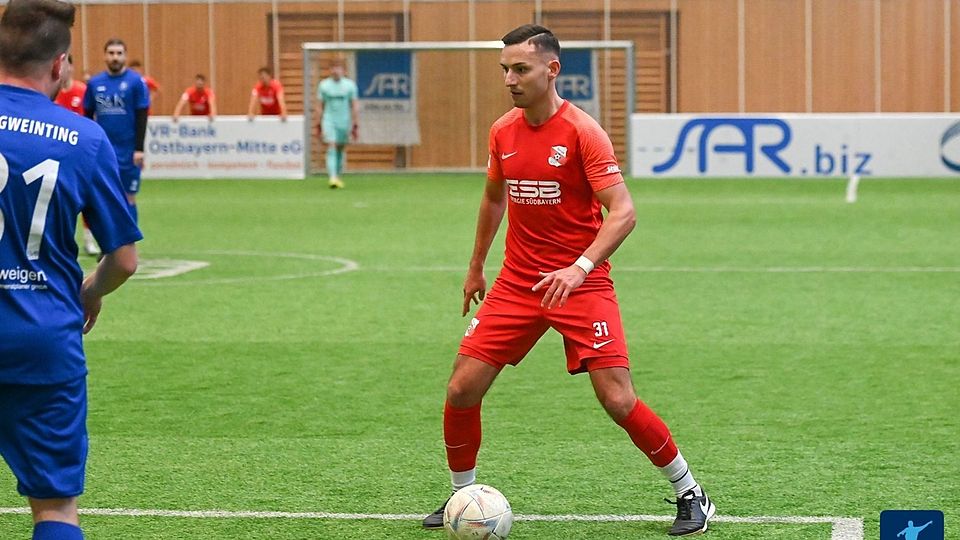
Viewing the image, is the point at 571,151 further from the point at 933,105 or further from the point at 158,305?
the point at 933,105

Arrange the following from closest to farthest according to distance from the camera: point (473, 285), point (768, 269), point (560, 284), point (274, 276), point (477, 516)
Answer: point (560, 284)
point (477, 516)
point (473, 285)
point (274, 276)
point (768, 269)

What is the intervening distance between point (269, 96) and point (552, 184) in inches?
1033

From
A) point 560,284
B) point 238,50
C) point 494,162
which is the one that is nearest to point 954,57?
point 238,50

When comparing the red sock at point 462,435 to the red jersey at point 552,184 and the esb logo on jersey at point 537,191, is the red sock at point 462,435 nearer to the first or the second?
the red jersey at point 552,184

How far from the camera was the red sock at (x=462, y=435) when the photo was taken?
5867 millimetres

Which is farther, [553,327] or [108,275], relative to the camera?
[553,327]

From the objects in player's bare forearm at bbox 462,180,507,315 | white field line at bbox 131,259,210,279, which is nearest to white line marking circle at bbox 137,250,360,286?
white field line at bbox 131,259,210,279

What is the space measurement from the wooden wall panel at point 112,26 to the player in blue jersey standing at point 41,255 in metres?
33.7

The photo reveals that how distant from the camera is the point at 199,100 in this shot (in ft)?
104

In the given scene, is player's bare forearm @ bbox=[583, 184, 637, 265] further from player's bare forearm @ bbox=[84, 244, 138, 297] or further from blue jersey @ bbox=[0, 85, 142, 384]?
blue jersey @ bbox=[0, 85, 142, 384]

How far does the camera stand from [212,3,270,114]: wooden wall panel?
36.6m

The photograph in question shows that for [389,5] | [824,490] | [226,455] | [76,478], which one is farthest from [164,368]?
[389,5]

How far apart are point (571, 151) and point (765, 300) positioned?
7188 millimetres

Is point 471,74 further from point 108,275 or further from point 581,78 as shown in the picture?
point 108,275
